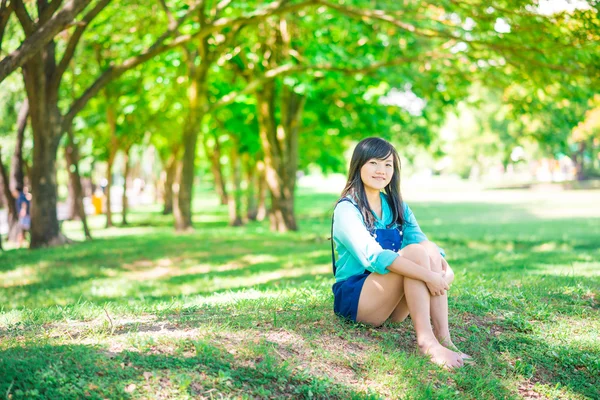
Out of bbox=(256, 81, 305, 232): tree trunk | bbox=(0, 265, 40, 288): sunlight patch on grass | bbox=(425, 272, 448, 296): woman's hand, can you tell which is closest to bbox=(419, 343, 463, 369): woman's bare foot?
bbox=(425, 272, 448, 296): woman's hand

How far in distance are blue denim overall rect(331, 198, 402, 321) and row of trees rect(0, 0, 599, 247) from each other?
178 inches

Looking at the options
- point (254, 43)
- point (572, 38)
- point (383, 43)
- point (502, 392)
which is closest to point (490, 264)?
point (572, 38)

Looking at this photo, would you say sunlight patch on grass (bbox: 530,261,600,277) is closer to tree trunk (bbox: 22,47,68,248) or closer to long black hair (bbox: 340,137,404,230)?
long black hair (bbox: 340,137,404,230)

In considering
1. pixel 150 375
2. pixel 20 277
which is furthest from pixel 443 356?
pixel 20 277

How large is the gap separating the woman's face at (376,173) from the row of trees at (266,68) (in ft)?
14.3

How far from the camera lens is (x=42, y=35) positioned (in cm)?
799

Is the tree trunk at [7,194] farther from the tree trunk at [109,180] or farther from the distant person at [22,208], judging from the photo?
the tree trunk at [109,180]

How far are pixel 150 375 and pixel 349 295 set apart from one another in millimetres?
1742

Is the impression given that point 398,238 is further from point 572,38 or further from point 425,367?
point 572,38

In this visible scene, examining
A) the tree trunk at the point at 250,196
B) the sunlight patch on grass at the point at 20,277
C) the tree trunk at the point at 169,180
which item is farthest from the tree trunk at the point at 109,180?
the sunlight patch on grass at the point at 20,277

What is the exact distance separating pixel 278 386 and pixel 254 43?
16105 millimetres

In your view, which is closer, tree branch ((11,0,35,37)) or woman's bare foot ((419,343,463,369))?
woman's bare foot ((419,343,463,369))

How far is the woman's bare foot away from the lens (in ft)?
15.0

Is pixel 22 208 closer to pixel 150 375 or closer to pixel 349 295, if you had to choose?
pixel 349 295
